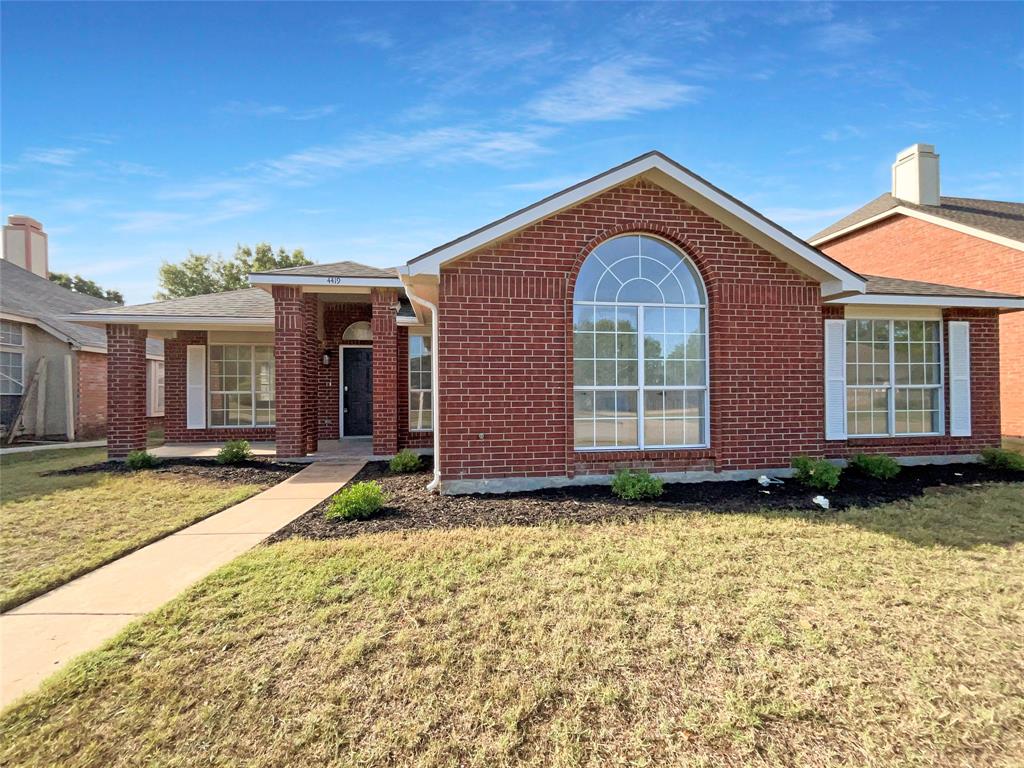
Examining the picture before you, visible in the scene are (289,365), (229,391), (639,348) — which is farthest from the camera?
(229,391)

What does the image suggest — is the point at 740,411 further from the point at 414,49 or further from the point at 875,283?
the point at 414,49

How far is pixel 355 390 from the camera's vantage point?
529 inches

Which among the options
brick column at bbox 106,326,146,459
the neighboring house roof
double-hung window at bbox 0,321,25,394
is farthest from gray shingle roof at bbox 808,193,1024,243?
double-hung window at bbox 0,321,25,394

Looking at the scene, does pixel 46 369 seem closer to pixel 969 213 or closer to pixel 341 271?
Answer: pixel 341 271

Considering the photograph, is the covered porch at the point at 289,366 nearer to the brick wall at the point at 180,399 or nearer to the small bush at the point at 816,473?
the brick wall at the point at 180,399

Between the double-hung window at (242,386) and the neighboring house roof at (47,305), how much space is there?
140 inches

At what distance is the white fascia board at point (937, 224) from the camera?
12.8 metres

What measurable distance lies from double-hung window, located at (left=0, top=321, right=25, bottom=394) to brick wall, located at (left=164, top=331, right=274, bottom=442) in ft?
19.7

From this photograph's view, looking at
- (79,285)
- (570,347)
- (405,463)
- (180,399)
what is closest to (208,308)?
(180,399)

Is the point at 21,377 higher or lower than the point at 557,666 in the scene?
higher

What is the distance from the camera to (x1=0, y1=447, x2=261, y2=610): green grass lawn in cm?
434

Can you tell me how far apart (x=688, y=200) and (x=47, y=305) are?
69.5 ft

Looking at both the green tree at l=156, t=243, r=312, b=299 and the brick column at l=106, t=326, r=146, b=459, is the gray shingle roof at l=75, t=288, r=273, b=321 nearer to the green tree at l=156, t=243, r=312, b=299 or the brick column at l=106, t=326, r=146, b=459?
the brick column at l=106, t=326, r=146, b=459

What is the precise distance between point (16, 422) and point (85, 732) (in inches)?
684
